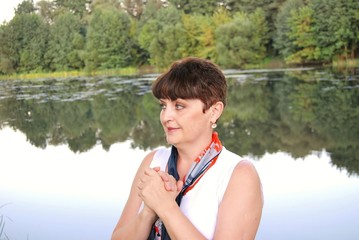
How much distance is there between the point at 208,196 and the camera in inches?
60.0

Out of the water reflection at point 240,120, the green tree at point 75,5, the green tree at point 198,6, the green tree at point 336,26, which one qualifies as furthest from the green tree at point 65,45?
the water reflection at point 240,120

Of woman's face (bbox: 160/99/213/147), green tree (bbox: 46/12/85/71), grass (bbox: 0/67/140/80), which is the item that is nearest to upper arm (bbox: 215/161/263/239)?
woman's face (bbox: 160/99/213/147)

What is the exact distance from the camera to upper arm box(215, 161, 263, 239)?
4.80 feet

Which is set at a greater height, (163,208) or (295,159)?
(163,208)

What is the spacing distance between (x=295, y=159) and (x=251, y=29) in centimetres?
3009

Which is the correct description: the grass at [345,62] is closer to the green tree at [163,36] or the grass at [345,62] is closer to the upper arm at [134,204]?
the green tree at [163,36]

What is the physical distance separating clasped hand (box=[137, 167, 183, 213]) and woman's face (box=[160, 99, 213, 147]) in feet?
0.52

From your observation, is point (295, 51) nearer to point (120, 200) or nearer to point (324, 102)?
point (324, 102)

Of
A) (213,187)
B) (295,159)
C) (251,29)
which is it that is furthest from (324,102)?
(251,29)

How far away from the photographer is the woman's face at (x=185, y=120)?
1624 millimetres

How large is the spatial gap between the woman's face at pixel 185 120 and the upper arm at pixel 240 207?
0.71ft

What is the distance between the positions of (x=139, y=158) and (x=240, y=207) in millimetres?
6935

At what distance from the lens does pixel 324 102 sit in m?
14.0

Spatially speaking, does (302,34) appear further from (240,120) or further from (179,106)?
(179,106)
